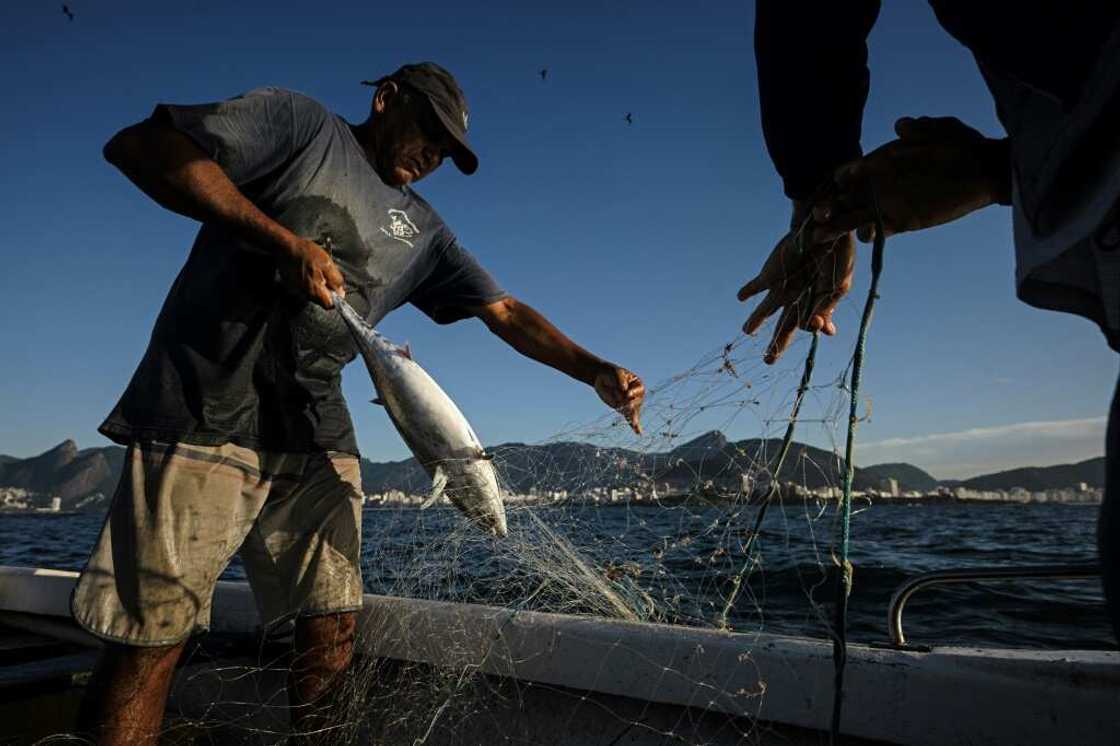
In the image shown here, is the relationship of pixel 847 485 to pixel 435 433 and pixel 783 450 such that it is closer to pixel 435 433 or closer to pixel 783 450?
pixel 783 450

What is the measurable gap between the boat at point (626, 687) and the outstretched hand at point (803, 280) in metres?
1.23

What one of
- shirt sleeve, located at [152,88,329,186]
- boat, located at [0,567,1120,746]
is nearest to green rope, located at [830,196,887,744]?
boat, located at [0,567,1120,746]

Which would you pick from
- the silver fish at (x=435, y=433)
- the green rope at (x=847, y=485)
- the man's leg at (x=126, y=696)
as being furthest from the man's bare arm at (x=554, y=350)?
the man's leg at (x=126, y=696)

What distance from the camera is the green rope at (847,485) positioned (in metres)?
1.51

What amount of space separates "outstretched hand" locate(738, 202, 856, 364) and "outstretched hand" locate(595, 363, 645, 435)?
4.06 ft

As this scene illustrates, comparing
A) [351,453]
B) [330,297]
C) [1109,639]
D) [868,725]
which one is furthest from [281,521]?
[1109,639]

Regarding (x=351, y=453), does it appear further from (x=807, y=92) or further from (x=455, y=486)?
(x=807, y=92)

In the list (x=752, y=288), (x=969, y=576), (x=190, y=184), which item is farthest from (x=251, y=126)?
(x=969, y=576)

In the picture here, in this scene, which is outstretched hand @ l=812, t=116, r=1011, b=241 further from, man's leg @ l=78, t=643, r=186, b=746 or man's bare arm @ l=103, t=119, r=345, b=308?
man's leg @ l=78, t=643, r=186, b=746

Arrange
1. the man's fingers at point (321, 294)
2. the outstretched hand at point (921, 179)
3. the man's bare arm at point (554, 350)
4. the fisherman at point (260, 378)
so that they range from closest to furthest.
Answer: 1. the outstretched hand at point (921, 179)
2. the fisherman at point (260, 378)
3. the man's fingers at point (321, 294)
4. the man's bare arm at point (554, 350)

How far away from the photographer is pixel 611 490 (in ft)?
12.7

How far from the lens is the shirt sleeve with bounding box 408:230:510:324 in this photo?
361 cm

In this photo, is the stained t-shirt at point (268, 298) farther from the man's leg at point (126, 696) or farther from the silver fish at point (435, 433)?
the man's leg at point (126, 696)

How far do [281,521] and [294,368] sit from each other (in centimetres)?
68
